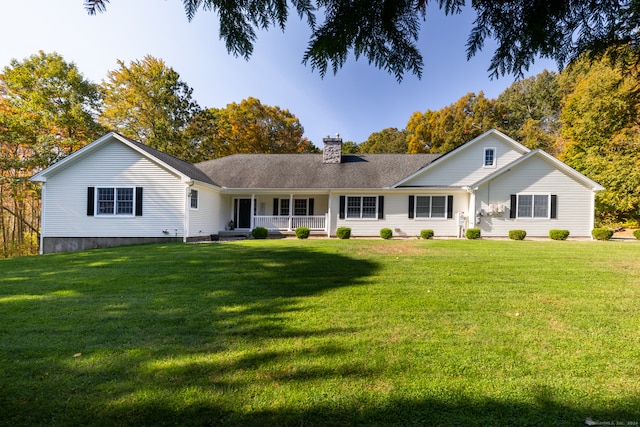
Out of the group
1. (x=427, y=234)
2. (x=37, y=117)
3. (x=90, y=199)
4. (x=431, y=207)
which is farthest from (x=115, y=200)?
(x=431, y=207)

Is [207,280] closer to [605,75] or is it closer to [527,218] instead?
[527,218]

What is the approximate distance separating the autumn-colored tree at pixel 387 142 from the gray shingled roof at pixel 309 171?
938 inches

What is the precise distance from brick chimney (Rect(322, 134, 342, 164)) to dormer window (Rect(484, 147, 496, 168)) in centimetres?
881

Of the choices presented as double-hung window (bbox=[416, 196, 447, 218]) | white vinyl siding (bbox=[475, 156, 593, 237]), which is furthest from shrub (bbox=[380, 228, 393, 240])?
white vinyl siding (bbox=[475, 156, 593, 237])

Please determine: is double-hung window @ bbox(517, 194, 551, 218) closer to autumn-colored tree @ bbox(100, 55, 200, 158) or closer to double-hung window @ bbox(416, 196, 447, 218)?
double-hung window @ bbox(416, 196, 447, 218)

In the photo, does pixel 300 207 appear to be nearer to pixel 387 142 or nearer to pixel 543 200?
pixel 543 200

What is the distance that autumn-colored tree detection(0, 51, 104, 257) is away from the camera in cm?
2042

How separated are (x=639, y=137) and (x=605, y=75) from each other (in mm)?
4600

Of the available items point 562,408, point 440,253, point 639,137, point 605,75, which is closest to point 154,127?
point 440,253

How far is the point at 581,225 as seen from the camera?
15508 millimetres

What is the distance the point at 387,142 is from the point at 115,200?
38412 mm

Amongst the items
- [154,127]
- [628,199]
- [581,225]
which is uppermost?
[154,127]

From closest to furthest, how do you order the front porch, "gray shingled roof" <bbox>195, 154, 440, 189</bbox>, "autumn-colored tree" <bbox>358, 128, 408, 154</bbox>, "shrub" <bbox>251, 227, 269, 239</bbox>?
"shrub" <bbox>251, 227, 269, 239</bbox> → "gray shingled roof" <bbox>195, 154, 440, 189</bbox> → the front porch → "autumn-colored tree" <bbox>358, 128, 408, 154</bbox>

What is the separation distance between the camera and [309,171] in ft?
62.3
